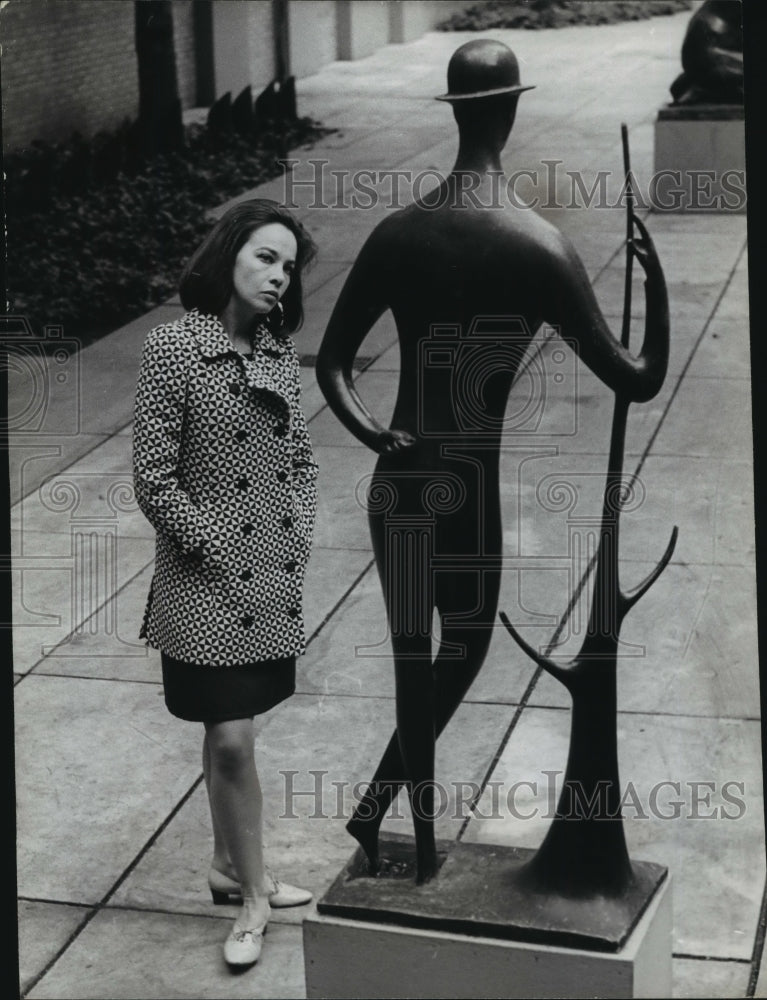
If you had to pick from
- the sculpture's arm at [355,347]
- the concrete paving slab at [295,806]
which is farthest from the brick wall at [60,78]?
the sculpture's arm at [355,347]

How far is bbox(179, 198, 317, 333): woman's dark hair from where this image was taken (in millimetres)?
3555

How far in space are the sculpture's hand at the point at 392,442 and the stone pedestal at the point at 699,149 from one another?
9.78 metres

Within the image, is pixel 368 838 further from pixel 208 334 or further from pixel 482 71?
pixel 482 71

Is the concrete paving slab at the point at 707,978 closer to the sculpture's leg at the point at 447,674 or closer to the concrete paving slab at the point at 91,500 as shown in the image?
the sculpture's leg at the point at 447,674

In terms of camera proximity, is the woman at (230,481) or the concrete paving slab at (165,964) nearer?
the woman at (230,481)

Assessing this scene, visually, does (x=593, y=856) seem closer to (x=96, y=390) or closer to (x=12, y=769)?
(x=12, y=769)

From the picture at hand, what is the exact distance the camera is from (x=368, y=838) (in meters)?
3.70

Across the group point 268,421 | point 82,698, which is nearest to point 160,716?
point 82,698

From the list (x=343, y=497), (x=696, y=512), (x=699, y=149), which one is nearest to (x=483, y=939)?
(x=696, y=512)

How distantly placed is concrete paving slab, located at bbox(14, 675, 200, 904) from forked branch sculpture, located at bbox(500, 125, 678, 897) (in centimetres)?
148

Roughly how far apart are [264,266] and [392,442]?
503mm

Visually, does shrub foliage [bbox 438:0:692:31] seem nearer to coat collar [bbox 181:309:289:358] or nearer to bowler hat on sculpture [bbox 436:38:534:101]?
bowler hat on sculpture [bbox 436:38:534:101]

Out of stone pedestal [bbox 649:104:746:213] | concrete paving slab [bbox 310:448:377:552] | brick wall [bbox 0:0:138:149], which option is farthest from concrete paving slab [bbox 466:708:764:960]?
brick wall [bbox 0:0:138:149]

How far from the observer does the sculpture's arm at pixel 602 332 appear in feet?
10.9
